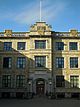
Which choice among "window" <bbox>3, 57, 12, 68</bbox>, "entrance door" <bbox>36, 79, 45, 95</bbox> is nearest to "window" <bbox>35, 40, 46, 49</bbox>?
"window" <bbox>3, 57, 12, 68</bbox>

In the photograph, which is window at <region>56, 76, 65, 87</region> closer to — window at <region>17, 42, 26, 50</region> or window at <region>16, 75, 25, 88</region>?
window at <region>16, 75, 25, 88</region>

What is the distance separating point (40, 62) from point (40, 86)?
4520mm

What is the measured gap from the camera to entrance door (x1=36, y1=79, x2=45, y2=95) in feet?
177

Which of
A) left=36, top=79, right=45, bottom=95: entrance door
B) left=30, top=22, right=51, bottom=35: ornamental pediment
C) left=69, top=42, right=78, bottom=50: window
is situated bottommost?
left=36, top=79, right=45, bottom=95: entrance door

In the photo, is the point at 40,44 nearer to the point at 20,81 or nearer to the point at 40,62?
the point at 40,62

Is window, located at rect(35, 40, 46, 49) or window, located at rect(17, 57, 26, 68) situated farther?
window, located at rect(17, 57, 26, 68)

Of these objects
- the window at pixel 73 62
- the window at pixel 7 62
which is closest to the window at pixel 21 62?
the window at pixel 7 62

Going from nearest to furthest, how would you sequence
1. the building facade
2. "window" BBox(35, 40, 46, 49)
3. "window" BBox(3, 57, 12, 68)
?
the building facade, "window" BBox(35, 40, 46, 49), "window" BBox(3, 57, 12, 68)

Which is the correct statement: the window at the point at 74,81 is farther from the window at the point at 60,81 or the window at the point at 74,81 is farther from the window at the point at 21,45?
the window at the point at 21,45

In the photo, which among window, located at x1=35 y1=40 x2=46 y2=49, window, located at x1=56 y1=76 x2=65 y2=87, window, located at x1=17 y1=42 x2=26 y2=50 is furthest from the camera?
window, located at x1=17 y1=42 x2=26 y2=50

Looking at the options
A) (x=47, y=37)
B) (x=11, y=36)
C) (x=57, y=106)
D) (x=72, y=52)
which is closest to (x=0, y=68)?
(x=11, y=36)

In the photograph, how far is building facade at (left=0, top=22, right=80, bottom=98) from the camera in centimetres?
5400

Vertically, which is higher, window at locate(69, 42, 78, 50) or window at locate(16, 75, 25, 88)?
window at locate(69, 42, 78, 50)

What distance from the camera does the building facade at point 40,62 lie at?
54000mm
